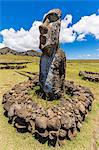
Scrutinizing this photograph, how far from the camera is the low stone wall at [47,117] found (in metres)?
9.51

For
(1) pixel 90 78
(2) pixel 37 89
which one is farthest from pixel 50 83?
(1) pixel 90 78

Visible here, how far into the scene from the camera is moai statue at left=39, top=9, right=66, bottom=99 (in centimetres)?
1141

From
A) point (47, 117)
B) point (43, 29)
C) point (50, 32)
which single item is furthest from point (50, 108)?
point (43, 29)

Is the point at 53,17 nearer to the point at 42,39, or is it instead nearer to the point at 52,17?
the point at 52,17

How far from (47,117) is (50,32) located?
15.1ft

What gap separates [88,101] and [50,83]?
304 cm

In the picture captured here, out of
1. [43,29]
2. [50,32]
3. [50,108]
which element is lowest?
[50,108]

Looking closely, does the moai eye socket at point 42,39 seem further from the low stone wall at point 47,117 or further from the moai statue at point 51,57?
the low stone wall at point 47,117

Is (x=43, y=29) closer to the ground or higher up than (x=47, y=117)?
higher up

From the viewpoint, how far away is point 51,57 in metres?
11.9

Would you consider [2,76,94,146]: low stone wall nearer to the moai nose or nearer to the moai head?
the moai head

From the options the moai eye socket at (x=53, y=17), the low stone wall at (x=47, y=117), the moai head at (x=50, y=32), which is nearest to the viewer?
the low stone wall at (x=47, y=117)

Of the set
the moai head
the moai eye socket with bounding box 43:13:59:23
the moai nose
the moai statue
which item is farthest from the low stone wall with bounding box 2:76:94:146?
the moai eye socket with bounding box 43:13:59:23

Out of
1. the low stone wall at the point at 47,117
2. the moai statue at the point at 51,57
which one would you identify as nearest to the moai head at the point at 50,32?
the moai statue at the point at 51,57
